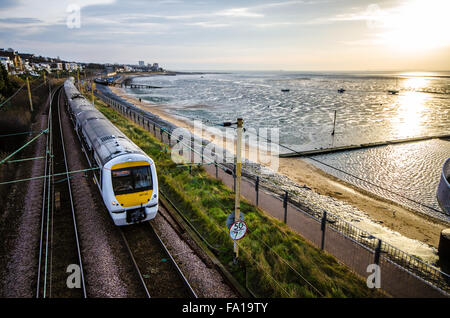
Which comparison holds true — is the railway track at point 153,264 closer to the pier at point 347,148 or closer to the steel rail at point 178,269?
the steel rail at point 178,269

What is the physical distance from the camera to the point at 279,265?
9.41m

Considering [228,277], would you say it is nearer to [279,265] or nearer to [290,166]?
[279,265]

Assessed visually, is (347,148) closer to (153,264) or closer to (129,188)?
(129,188)

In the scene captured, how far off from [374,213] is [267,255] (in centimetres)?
1031

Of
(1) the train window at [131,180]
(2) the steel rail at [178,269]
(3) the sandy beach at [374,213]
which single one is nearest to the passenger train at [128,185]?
(1) the train window at [131,180]

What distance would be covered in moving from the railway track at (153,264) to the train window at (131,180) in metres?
1.82

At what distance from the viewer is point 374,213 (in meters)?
17.2

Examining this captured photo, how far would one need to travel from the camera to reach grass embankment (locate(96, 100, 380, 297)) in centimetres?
849

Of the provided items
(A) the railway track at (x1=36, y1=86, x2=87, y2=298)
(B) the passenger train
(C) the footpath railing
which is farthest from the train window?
(C) the footpath railing

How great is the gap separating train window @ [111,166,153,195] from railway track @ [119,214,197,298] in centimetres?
182
